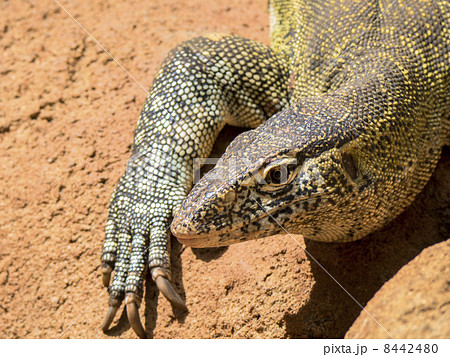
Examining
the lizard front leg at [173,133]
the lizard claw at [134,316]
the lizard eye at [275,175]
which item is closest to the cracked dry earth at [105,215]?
the lizard claw at [134,316]

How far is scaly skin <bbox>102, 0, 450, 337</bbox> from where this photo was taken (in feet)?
9.83

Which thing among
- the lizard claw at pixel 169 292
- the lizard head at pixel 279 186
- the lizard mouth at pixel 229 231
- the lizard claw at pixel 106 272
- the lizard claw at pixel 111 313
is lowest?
the lizard claw at pixel 111 313

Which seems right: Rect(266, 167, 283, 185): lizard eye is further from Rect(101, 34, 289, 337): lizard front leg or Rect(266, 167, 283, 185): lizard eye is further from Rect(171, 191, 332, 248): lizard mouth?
Rect(101, 34, 289, 337): lizard front leg

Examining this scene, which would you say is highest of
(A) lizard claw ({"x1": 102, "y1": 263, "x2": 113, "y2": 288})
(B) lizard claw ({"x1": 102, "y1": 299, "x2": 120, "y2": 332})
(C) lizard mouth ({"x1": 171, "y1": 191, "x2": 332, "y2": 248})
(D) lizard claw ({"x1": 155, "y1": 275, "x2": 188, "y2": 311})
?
(C) lizard mouth ({"x1": 171, "y1": 191, "x2": 332, "y2": 248})

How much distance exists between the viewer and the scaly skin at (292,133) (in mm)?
2996

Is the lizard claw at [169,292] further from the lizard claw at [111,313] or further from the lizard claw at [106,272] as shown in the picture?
the lizard claw at [106,272]

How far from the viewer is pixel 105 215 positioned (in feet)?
14.6

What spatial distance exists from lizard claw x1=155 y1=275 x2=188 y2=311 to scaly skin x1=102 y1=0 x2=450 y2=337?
0.03 feet

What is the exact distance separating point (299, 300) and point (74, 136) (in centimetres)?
279

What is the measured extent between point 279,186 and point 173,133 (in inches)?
63.9

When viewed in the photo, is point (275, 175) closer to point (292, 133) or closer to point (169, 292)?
point (292, 133)

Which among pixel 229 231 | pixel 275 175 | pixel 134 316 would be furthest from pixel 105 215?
pixel 275 175

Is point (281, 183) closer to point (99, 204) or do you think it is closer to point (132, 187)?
point (132, 187)

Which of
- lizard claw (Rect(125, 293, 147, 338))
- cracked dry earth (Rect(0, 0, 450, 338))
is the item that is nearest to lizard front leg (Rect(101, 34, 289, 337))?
lizard claw (Rect(125, 293, 147, 338))
